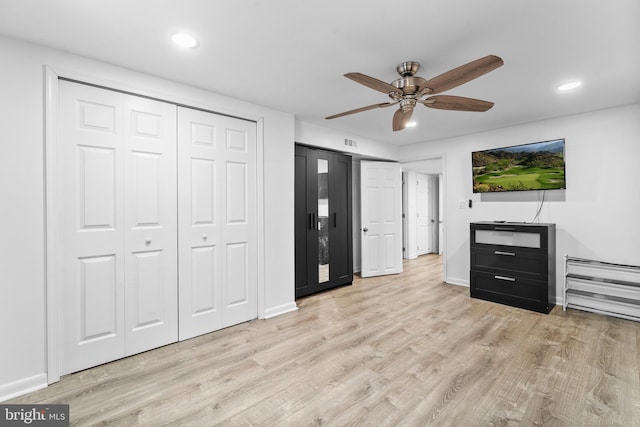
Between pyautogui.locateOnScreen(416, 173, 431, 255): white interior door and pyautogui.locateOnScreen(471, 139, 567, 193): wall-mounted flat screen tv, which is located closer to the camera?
pyautogui.locateOnScreen(471, 139, 567, 193): wall-mounted flat screen tv

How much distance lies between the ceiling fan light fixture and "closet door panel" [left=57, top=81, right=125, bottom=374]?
4.09 metres

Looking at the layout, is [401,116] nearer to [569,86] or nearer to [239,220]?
[569,86]

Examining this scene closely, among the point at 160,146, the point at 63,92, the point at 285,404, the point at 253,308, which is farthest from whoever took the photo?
the point at 253,308

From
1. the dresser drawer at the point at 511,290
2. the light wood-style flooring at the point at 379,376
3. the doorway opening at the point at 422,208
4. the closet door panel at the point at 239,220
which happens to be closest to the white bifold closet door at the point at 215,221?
the closet door panel at the point at 239,220

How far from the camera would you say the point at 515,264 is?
366 centimetres

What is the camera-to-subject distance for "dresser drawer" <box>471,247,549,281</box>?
3.47 meters

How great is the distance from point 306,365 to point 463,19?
2708 mm

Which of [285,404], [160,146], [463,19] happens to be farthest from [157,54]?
[285,404]

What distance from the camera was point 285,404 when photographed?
1871mm

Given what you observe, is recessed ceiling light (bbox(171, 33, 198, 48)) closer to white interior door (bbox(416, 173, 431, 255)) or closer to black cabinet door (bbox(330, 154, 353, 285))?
black cabinet door (bbox(330, 154, 353, 285))

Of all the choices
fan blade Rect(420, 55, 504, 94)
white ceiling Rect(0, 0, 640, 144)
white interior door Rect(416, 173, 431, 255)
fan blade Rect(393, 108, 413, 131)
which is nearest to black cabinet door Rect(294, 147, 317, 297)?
white ceiling Rect(0, 0, 640, 144)

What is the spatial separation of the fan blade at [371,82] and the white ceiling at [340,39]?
281mm

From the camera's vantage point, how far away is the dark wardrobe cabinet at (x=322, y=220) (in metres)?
3.99

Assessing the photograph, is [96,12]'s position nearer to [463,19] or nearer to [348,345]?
[463,19]
